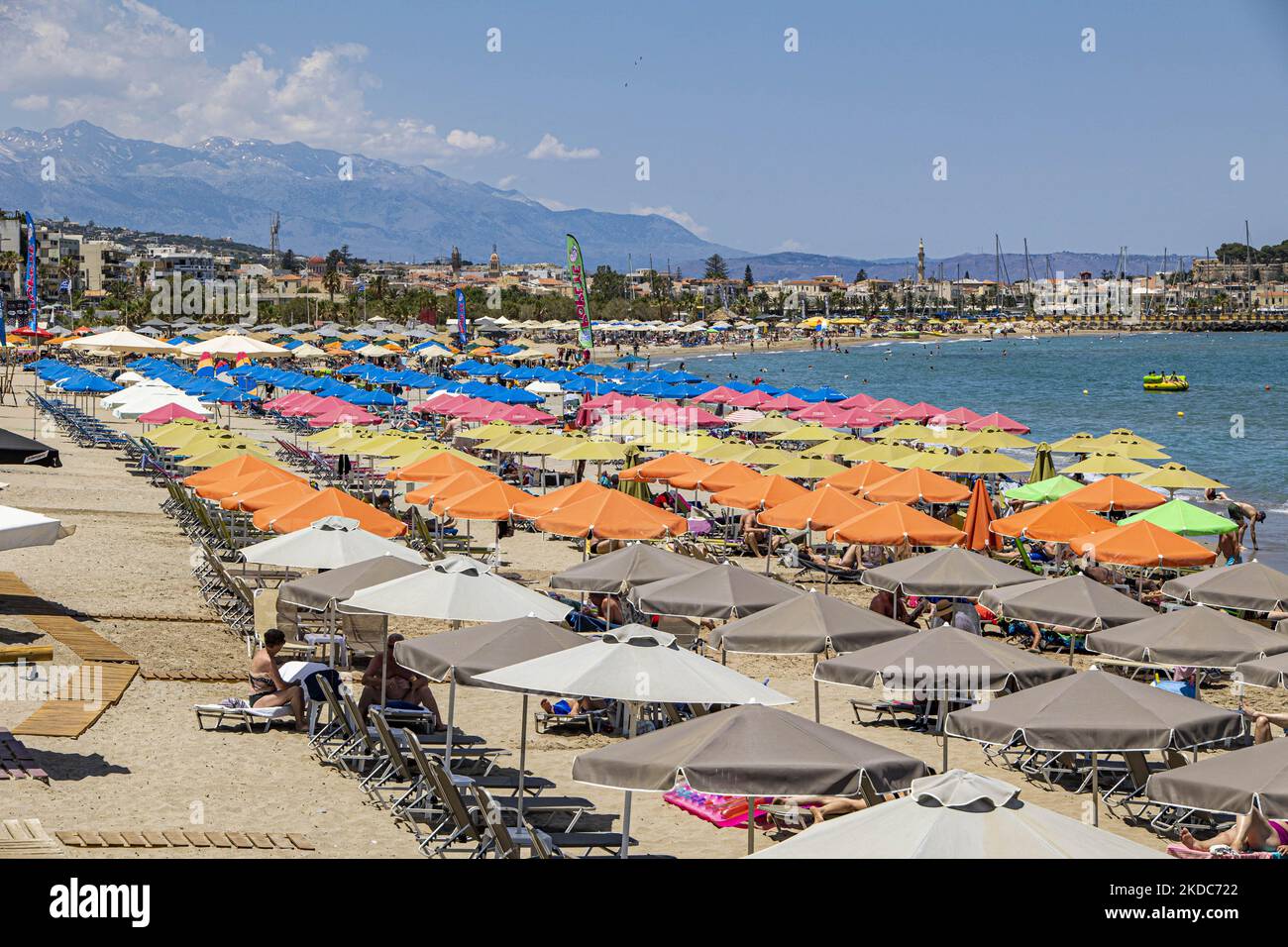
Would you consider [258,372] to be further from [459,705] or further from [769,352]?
[769,352]

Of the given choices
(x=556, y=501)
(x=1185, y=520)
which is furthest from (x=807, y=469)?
(x=556, y=501)

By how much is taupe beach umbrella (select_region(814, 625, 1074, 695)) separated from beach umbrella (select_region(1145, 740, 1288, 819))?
1.92 metres

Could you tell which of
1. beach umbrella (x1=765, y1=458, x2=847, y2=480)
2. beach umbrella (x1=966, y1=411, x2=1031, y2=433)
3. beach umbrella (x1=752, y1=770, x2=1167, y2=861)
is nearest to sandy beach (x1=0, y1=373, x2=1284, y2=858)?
beach umbrella (x1=752, y1=770, x2=1167, y2=861)

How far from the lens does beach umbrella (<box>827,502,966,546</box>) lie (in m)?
14.9

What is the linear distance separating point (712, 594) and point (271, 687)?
352cm

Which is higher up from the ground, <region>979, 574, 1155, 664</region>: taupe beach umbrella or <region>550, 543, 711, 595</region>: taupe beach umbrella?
<region>550, 543, 711, 595</region>: taupe beach umbrella

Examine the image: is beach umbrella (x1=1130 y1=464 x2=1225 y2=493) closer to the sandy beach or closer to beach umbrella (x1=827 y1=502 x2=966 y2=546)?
beach umbrella (x1=827 y1=502 x2=966 y2=546)

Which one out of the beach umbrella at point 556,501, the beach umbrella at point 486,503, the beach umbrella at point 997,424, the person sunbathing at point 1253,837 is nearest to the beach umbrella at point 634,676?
the person sunbathing at point 1253,837

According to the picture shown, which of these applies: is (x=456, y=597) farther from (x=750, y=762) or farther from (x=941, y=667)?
(x=750, y=762)

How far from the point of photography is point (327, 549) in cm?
1248

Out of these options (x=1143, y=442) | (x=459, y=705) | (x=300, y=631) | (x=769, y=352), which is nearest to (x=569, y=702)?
(x=459, y=705)

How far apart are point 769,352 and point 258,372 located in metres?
82.8
